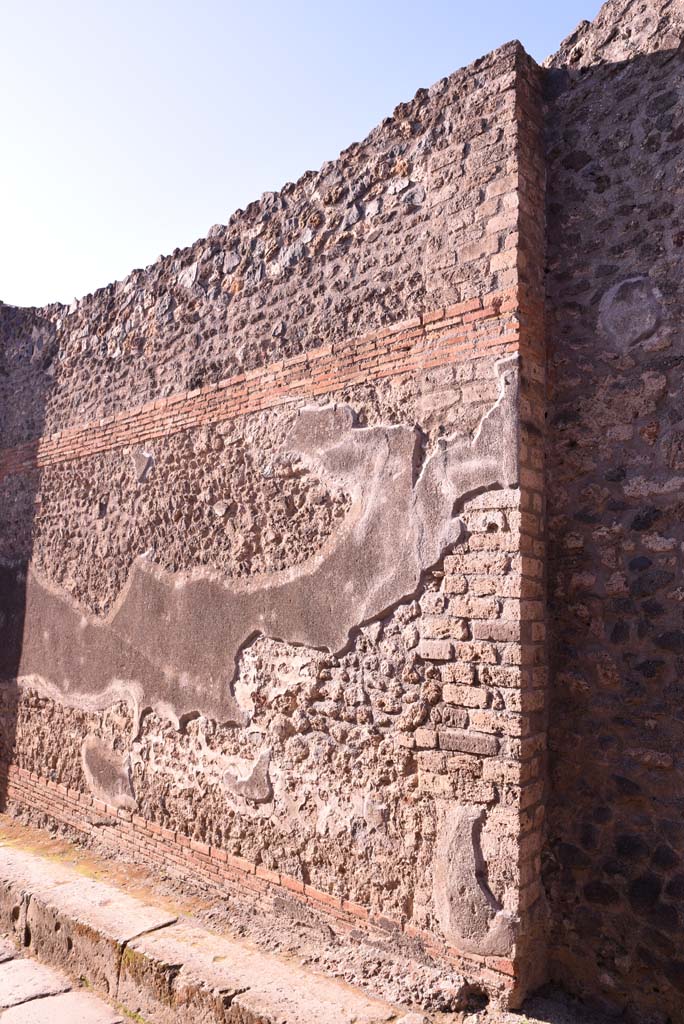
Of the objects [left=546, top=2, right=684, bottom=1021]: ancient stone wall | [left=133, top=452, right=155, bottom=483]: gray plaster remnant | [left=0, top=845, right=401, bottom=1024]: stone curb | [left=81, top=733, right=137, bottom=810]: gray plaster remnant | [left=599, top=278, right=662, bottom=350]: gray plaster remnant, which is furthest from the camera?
[left=133, top=452, right=155, bottom=483]: gray plaster remnant

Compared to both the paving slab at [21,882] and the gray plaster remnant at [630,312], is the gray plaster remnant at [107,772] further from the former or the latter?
the gray plaster remnant at [630,312]

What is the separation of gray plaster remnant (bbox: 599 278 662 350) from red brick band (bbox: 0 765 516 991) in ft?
7.40

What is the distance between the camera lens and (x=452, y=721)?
9.88ft

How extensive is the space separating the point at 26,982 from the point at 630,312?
12.5 feet

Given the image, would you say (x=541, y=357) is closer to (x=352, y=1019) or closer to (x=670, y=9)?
(x=670, y=9)

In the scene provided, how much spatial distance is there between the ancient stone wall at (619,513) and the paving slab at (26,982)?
2.19 metres

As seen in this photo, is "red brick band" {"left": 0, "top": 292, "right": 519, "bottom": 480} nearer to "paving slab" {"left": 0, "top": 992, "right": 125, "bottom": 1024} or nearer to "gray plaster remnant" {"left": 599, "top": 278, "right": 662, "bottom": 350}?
"gray plaster remnant" {"left": 599, "top": 278, "right": 662, "bottom": 350}

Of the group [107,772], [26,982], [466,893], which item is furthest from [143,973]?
[107,772]

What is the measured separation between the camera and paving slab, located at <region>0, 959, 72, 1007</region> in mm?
3400

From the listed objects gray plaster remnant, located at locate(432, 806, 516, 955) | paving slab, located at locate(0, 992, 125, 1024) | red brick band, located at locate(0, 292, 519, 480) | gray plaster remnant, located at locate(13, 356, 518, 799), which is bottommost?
paving slab, located at locate(0, 992, 125, 1024)

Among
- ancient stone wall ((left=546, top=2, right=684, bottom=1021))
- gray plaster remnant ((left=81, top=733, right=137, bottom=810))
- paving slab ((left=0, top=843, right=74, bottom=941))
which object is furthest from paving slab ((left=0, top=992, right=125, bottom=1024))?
ancient stone wall ((left=546, top=2, right=684, bottom=1021))

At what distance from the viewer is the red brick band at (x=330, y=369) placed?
10.3 ft

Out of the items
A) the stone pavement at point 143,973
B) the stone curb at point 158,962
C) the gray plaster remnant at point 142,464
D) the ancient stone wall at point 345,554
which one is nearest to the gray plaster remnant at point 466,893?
the ancient stone wall at point 345,554

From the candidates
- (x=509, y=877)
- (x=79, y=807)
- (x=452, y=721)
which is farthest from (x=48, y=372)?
(x=509, y=877)
